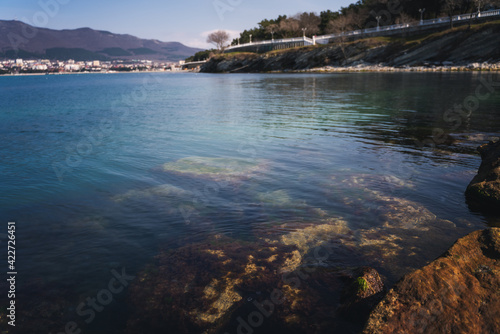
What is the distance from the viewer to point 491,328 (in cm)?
370

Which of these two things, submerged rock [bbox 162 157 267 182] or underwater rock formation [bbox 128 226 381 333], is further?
submerged rock [bbox 162 157 267 182]

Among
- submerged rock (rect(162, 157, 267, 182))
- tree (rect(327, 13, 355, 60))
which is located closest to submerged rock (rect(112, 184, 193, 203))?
submerged rock (rect(162, 157, 267, 182))

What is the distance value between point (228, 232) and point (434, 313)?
4.72 meters

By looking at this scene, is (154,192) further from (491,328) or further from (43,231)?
(491,328)

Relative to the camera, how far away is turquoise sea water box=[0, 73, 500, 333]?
664 centimetres

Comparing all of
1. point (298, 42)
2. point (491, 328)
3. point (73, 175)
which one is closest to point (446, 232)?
point (491, 328)

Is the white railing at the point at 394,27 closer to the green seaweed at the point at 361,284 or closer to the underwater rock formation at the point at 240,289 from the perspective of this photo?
the underwater rock formation at the point at 240,289

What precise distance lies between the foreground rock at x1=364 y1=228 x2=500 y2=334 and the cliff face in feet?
253

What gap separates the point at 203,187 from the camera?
10914 millimetres

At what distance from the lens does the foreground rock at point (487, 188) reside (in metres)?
8.20

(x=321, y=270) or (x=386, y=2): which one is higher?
(x=386, y=2)

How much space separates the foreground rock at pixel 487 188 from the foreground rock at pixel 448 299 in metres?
4.59

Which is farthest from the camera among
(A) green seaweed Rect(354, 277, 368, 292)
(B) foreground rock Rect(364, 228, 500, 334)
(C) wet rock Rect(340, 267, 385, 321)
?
(A) green seaweed Rect(354, 277, 368, 292)

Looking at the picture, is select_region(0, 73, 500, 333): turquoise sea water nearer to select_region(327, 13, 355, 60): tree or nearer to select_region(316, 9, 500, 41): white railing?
select_region(316, 9, 500, 41): white railing
